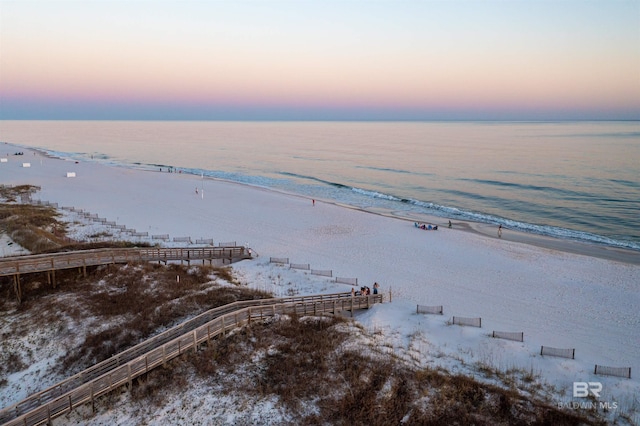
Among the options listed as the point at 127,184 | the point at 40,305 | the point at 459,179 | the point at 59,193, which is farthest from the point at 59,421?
the point at 459,179

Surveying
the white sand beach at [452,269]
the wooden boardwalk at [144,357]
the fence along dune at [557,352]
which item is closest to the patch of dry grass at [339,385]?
the wooden boardwalk at [144,357]

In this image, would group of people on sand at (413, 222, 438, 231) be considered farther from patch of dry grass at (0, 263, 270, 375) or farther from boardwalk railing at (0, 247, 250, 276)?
patch of dry grass at (0, 263, 270, 375)

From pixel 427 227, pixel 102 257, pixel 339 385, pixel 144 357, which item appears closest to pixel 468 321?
pixel 339 385

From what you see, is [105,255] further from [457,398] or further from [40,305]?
[457,398]

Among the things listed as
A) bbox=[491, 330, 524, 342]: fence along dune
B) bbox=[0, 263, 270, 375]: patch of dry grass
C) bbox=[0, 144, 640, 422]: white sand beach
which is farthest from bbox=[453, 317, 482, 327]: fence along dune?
bbox=[0, 263, 270, 375]: patch of dry grass

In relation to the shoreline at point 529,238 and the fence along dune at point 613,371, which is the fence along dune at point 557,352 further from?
the shoreline at point 529,238

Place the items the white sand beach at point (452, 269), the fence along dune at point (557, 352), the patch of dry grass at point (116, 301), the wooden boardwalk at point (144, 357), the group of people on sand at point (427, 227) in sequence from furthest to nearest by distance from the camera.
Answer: the group of people on sand at point (427, 227) → the white sand beach at point (452, 269) → the patch of dry grass at point (116, 301) → the fence along dune at point (557, 352) → the wooden boardwalk at point (144, 357)

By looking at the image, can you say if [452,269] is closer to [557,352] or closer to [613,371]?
[557,352]
